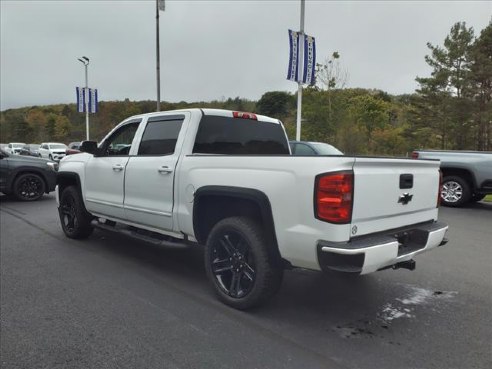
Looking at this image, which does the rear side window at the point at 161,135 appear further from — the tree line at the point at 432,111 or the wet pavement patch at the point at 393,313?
the tree line at the point at 432,111

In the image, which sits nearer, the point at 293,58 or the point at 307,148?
the point at 307,148

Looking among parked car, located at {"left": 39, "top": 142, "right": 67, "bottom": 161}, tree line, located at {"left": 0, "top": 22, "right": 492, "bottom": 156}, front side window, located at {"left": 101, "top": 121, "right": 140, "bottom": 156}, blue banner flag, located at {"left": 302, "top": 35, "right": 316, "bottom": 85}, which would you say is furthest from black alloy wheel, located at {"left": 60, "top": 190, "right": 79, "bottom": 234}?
parked car, located at {"left": 39, "top": 142, "right": 67, "bottom": 161}

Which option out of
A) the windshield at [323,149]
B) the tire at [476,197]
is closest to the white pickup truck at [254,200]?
the windshield at [323,149]

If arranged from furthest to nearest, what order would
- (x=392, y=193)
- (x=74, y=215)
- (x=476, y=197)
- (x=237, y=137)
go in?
(x=476, y=197) → (x=74, y=215) → (x=237, y=137) → (x=392, y=193)

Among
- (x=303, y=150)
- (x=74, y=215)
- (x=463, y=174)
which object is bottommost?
(x=74, y=215)

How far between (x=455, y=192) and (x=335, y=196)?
847 cm

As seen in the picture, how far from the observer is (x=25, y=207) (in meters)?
10.0

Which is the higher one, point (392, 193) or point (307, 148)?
point (307, 148)

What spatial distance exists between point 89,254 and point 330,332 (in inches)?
144

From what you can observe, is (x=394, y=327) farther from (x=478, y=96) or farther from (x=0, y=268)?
(x=478, y=96)

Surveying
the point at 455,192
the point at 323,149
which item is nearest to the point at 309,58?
the point at 323,149

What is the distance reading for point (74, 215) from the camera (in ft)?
21.2

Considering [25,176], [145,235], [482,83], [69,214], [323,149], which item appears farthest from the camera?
[482,83]

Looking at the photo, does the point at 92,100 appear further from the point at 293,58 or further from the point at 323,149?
the point at 323,149
